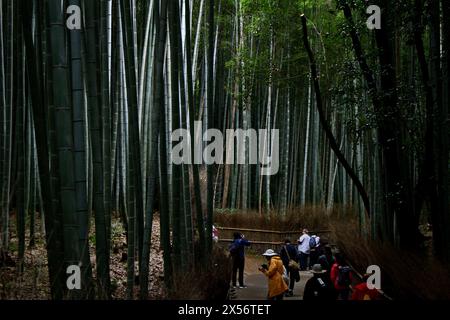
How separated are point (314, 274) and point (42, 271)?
248 cm

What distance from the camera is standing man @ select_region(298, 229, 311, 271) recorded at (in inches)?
398

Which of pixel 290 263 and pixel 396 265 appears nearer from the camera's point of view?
pixel 396 265

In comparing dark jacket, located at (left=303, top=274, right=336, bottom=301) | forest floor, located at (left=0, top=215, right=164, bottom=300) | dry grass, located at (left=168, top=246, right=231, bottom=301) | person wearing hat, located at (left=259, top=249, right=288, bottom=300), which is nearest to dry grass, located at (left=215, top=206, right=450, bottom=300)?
dark jacket, located at (left=303, top=274, right=336, bottom=301)

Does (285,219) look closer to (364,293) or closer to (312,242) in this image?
(312,242)

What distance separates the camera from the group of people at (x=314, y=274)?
4.60m

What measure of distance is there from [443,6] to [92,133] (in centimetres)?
367

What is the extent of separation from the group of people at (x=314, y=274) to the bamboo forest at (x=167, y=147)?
1.6 inches

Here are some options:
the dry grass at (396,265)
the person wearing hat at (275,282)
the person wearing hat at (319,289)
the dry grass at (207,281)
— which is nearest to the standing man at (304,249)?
the dry grass at (396,265)

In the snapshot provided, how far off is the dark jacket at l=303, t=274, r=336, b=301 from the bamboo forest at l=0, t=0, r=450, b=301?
43 mm

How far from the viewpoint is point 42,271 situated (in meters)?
5.43

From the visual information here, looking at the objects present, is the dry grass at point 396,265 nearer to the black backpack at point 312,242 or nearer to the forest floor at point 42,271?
the black backpack at point 312,242

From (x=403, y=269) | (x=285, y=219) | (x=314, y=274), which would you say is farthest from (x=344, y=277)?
(x=285, y=219)
